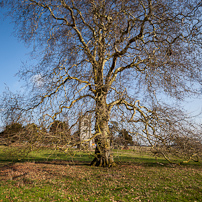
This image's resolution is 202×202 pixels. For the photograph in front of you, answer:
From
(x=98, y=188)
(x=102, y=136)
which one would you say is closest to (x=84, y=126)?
(x=102, y=136)

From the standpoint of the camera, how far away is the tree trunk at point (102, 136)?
8.77 metres

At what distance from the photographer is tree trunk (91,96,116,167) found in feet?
28.8

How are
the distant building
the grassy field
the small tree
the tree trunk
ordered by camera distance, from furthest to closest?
1. the tree trunk
2. the distant building
3. the small tree
4. the grassy field

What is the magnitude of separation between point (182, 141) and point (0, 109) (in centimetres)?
881

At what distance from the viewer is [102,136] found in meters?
9.27

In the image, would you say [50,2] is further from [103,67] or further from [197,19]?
[197,19]

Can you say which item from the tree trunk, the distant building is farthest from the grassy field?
the tree trunk

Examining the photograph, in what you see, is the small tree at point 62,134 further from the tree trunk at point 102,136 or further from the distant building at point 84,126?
the tree trunk at point 102,136

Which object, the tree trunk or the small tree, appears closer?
the small tree

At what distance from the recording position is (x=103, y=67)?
37.3ft

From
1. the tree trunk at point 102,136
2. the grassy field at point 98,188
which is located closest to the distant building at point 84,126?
the tree trunk at point 102,136

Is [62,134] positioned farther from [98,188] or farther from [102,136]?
[98,188]

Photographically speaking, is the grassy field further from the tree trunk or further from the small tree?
the tree trunk

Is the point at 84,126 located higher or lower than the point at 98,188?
higher
